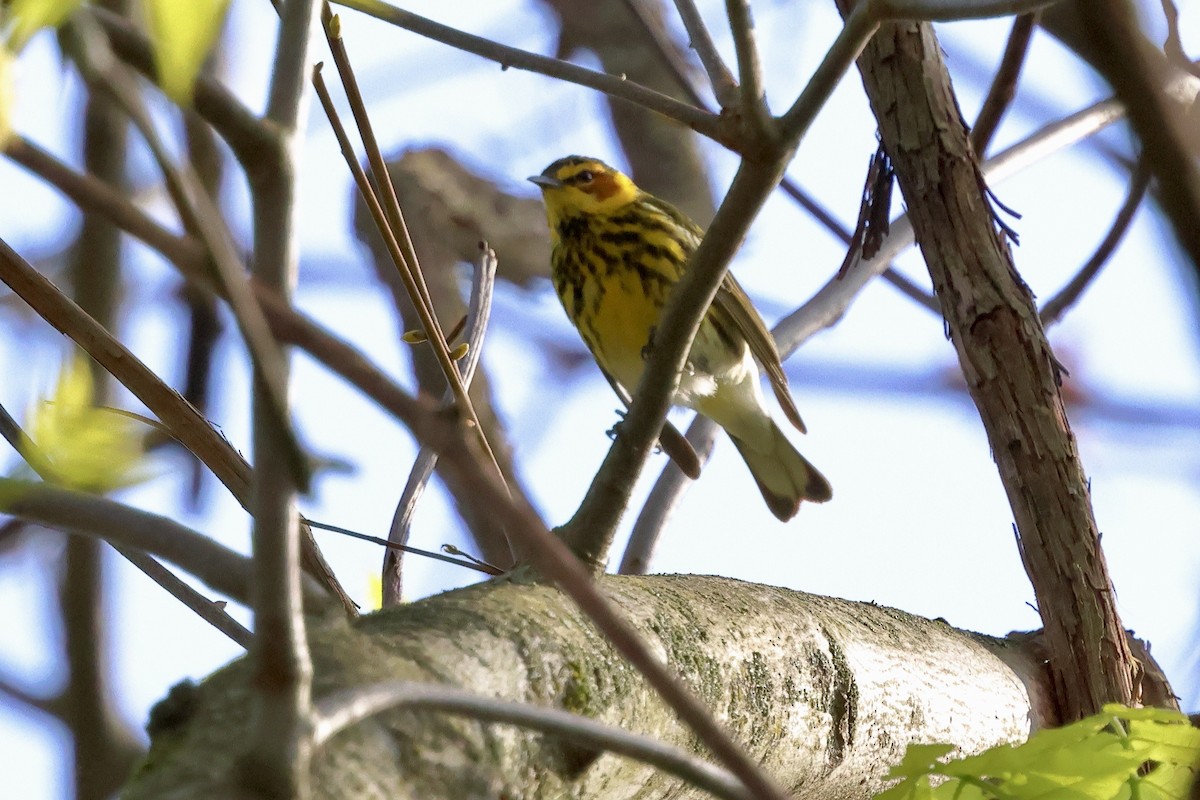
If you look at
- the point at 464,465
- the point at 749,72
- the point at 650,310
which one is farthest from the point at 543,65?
the point at 650,310

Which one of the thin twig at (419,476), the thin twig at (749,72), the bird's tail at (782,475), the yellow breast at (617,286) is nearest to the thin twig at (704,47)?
the thin twig at (749,72)

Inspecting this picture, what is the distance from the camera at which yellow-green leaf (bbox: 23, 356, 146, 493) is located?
105 cm

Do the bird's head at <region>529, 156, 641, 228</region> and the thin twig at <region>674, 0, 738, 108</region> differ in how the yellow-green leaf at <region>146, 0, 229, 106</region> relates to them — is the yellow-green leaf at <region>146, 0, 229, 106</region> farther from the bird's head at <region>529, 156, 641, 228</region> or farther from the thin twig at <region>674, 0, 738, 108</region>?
the bird's head at <region>529, 156, 641, 228</region>

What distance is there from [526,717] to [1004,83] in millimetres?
2135

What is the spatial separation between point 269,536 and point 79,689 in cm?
125

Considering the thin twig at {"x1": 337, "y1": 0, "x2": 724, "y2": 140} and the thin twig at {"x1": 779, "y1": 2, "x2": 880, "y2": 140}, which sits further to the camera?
the thin twig at {"x1": 337, "y1": 0, "x2": 724, "y2": 140}

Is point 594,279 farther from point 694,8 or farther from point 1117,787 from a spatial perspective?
point 1117,787

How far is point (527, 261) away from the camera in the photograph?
5418mm

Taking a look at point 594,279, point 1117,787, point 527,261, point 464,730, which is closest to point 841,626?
point 1117,787

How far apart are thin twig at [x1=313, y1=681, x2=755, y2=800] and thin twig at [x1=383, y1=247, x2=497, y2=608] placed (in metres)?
1.36

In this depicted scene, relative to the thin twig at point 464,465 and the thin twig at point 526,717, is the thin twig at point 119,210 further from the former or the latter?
the thin twig at point 526,717

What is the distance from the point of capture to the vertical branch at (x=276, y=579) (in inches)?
26.1

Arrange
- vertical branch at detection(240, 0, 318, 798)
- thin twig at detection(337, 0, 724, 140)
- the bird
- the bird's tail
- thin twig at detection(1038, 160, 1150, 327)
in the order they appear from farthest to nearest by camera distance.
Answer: the bird's tail < the bird < thin twig at detection(1038, 160, 1150, 327) < thin twig at detection(337, 0, 724, 140) < vertical branch at detection(240, 0, 318, 798)

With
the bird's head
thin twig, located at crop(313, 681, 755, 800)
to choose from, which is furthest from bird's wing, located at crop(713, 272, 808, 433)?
thin twig, located at crop(313, 681, 755, 800)
